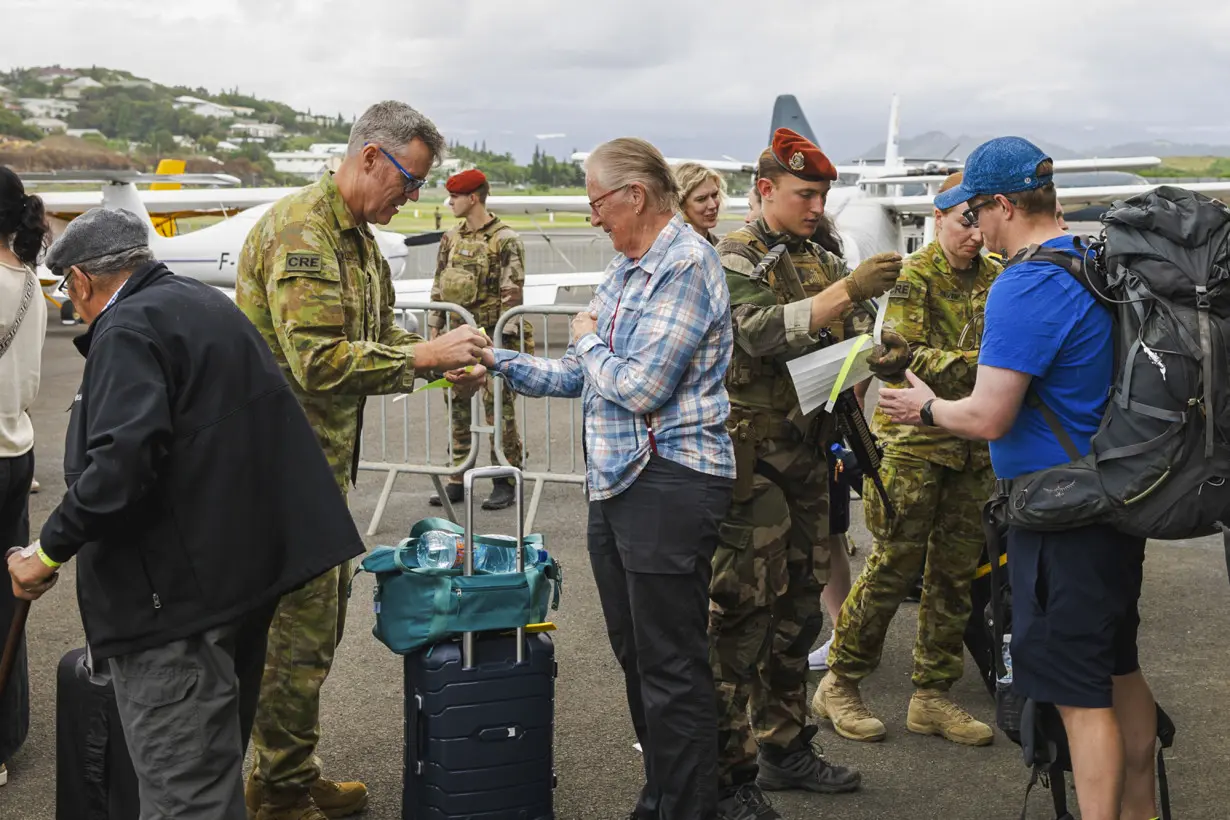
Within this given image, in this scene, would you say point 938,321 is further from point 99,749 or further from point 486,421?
point 486,421

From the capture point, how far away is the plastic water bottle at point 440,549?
362 centimetres

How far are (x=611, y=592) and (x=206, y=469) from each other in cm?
130

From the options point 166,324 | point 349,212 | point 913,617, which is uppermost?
point 349,212

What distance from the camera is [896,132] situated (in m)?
43.6

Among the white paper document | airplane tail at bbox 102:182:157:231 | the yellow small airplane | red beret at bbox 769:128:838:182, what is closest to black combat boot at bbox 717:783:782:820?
the white paper document

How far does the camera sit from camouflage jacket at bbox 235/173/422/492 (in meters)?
3.38

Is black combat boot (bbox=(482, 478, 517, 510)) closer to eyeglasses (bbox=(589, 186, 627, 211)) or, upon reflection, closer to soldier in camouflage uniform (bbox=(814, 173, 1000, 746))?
soldier in camouflage uniform (bbox=(814, 173, 1000, 746))

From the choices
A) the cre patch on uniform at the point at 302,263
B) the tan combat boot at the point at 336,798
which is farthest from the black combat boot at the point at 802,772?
the cre patch on uniform at the point at 302,263

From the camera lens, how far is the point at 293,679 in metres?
3.65

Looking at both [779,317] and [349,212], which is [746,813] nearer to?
[779,317]

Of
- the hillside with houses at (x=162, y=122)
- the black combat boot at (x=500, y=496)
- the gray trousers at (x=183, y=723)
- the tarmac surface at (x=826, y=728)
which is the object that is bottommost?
the black combat boot at (x=500, y=496)

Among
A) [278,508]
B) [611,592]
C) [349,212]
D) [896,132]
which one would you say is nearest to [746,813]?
[611,592]

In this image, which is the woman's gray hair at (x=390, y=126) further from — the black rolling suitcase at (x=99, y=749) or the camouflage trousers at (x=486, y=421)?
the camouflage trousers at (x=486, y=421)

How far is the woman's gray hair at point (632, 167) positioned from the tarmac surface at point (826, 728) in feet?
6.82
